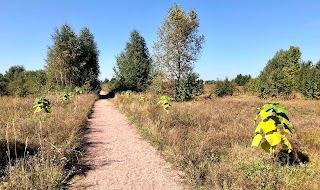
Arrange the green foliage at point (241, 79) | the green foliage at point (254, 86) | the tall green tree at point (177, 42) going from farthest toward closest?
the green foliage at point (241, 79) → the green foliage at point (254, 86) → the tall green tree at point (177, 42)

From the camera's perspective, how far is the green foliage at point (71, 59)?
86.5 feet

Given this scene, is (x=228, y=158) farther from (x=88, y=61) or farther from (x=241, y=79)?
(x=241, y=79)

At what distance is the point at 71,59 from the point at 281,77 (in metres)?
27.4

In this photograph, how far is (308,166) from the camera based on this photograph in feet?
15.2

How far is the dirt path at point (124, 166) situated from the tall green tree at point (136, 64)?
22732 mm

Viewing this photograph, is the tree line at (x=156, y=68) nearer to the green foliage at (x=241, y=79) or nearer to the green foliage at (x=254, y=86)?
the green foliage at (x=254, y=86)

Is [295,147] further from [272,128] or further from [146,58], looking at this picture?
[146,58]

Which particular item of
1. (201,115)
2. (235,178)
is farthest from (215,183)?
(201,115)

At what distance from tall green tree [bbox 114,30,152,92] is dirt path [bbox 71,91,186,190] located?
22732 mm

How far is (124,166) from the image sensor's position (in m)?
5.34

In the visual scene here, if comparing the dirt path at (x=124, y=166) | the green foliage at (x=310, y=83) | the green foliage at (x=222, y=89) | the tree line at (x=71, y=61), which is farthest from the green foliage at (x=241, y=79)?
the dirt path at (x=124, y=166)

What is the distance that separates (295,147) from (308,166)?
4.30 ft

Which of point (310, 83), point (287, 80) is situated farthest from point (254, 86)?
point (310, 83)

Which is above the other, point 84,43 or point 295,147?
point 84,43
